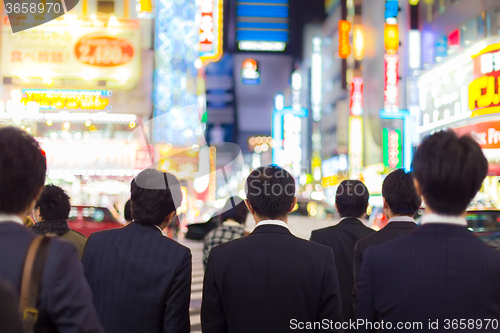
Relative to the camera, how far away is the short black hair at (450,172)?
182 centimetres

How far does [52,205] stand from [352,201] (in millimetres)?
2839

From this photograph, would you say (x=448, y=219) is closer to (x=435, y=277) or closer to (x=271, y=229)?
(x=435, y=277)

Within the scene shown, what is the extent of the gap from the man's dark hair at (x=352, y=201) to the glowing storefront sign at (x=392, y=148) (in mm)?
22448

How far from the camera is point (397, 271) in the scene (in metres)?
1.82

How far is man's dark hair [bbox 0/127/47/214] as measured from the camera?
1.68m

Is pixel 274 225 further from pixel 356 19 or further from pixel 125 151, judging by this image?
pixel 356 19

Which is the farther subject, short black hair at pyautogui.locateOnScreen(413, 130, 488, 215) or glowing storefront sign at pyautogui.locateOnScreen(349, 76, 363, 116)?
glowing storefront sign at pyautogui.locateOnScreen(349, 76, 363, 116)

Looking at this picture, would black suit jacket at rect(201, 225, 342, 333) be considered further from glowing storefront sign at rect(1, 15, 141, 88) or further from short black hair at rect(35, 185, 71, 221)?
glowing storefront sign at rect(1, 15, 141, 88)

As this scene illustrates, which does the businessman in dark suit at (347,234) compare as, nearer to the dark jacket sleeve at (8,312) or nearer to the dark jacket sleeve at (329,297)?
the dark jacket sleeve at (329,297)

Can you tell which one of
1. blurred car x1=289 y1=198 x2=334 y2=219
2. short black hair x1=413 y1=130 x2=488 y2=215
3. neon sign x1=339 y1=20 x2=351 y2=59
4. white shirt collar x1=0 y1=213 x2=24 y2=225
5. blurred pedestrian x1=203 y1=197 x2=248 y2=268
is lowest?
blurred car x1=289 y1=198 x2=334 y2=219

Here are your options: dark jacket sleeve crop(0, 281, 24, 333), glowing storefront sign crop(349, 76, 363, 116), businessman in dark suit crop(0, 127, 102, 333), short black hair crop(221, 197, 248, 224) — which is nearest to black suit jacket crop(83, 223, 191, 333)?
businessman in dark suit crop(0, 127, 102, 333)

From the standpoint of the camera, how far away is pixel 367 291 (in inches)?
74.3

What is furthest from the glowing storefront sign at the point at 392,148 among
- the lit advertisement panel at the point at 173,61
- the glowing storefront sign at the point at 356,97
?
the lit advertisement panel at the point at 173,61

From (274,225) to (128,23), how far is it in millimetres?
14268
